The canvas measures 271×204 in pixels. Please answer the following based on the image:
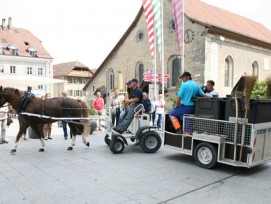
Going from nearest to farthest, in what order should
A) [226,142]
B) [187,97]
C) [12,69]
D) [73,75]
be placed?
1. [226,142]
2. [187,97]
3. [12,69]
4. [73,75]

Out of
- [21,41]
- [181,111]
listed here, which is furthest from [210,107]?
[21,41]

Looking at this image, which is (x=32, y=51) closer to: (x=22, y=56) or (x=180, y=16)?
(x=22, y=56)

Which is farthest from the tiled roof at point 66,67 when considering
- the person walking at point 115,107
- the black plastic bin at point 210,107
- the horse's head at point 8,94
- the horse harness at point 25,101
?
the black plastic bin at point 210,107

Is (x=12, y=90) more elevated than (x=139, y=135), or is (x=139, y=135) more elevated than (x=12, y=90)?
(x=12, y=90)

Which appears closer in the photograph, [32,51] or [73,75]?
[32,51]

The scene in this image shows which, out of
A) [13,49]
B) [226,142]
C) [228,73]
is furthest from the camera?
[13,49]

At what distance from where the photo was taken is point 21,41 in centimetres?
4384

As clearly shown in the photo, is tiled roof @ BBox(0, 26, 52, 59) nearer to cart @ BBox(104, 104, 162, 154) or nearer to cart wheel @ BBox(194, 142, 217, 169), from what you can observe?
cart @ BBox(104, 104, 162, 154)

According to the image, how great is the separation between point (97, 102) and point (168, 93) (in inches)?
481

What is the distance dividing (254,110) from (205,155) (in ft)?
4.95

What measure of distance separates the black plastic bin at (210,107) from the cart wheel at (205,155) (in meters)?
0.64

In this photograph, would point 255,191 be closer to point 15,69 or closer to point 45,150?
point 45,150

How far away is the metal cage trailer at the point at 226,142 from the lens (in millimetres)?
5219

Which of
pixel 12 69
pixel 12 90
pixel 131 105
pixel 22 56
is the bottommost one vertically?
pixel 131 105
